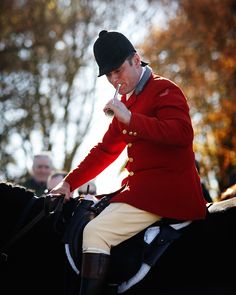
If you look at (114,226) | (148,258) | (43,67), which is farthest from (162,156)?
(43,67)

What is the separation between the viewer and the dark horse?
13.5ft

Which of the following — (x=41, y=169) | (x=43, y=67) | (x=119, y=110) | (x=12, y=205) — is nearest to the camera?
(x=119, y=110)

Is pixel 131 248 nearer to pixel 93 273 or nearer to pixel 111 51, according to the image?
pixel 93 273

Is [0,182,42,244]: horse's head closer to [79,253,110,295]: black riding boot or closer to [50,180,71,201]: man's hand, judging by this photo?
[50,180,71,201]: man's hand

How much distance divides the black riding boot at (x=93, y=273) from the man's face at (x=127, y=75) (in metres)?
1.36

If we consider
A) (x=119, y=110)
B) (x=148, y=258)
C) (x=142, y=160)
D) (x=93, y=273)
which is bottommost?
(x=93, y=273)

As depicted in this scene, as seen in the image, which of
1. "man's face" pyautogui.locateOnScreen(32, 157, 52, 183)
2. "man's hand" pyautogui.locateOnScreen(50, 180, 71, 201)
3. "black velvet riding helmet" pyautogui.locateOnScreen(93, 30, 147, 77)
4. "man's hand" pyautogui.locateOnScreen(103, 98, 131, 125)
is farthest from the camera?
"man's face" pyautogui.locateOnScreen(32, 157, 52, 183)

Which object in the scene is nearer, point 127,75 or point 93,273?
point 93,273

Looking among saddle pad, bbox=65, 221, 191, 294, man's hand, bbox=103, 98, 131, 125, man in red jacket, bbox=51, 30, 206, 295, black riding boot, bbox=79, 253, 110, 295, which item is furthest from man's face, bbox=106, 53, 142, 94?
black riding boot, bbox=79, 253, 110, 295

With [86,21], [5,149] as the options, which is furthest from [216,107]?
[5,149]

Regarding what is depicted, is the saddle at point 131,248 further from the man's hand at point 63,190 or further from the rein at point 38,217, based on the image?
the man's hand at point 63,190

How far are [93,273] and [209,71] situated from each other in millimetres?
17560

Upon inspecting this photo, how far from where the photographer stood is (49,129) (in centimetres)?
1758

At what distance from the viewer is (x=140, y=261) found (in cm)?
416
